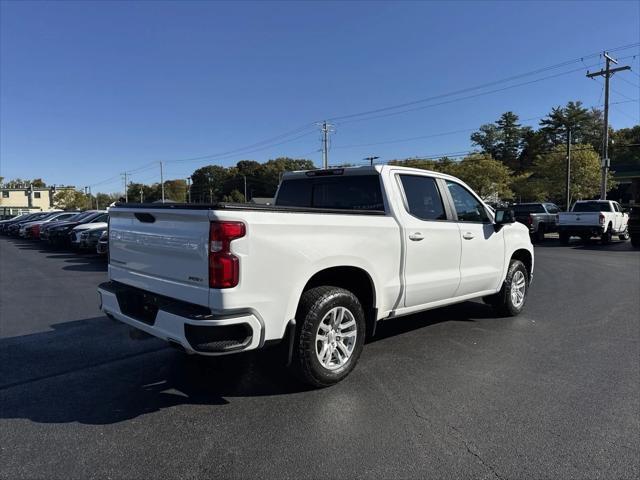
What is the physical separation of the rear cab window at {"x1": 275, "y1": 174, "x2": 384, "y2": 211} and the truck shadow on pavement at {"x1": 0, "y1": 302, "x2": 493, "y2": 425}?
1671mm

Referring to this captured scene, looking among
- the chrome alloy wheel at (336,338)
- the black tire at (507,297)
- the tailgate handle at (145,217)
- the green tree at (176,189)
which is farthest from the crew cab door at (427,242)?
the green tree at (176,189)

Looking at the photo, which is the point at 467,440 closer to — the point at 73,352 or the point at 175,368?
the point at 175,368

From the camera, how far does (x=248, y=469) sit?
286 centimetres

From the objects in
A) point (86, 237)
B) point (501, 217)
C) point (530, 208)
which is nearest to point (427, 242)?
point (501, 217)

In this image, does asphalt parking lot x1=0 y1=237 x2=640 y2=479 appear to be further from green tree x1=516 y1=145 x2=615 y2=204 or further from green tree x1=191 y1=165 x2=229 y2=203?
green tree x1=191 y1=165 x2=229 y2=203

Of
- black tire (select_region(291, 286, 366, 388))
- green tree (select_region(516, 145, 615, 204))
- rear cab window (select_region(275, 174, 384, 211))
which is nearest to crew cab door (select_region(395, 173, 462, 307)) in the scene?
rear cab window (select_region(275, 174, 384, 211))

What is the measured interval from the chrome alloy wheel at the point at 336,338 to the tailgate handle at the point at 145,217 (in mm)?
1668

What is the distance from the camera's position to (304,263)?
12.1 feet

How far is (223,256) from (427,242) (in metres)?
2.48

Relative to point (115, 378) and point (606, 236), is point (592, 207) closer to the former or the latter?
point (606, 236)

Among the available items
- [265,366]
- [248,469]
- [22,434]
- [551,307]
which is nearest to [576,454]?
[248,469]

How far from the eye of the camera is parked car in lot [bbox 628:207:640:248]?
1819cm

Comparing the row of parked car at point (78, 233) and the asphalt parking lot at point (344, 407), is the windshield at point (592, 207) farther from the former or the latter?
Answer: the row of parked car at point (78, 233)

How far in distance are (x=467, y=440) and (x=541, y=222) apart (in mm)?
23122
